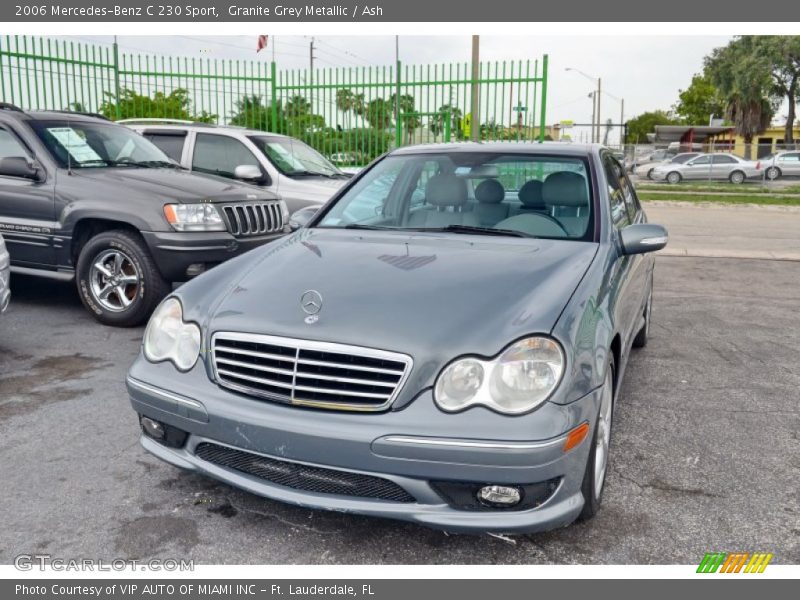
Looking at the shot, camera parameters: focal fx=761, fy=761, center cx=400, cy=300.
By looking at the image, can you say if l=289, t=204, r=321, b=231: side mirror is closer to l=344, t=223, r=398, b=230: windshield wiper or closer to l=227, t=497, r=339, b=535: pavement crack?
l=344, t=223, r=398, b=230: windshield wiper

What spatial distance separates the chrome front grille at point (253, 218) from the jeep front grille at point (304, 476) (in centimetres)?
375

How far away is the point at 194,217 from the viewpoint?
20.0 ft

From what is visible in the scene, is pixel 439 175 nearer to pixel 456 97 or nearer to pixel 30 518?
pixel 30 518

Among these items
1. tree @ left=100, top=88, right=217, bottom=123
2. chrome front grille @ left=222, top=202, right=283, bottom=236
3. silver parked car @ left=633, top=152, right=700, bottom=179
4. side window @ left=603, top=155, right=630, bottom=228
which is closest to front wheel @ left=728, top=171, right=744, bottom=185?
silver parked car @ left=633, top=152, right=700, bottom=179

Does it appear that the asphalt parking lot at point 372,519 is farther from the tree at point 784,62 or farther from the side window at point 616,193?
the tree at point 784,62

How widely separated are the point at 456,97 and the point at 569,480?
11700 mm

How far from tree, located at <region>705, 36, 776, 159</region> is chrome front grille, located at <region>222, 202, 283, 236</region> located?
4016cm

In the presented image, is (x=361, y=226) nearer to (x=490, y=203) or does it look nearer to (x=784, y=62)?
(x=490, y=203)

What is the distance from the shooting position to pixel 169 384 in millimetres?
2932

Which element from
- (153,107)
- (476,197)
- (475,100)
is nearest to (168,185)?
(476,197)

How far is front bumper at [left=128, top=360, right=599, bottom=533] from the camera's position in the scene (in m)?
2.48

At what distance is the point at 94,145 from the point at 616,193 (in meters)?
4.76

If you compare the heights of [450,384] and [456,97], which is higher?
[456,97]

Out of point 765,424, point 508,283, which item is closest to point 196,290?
point 508,283
